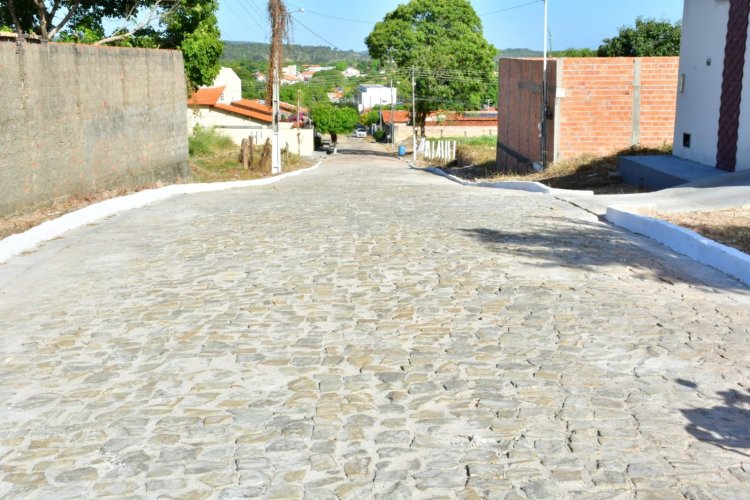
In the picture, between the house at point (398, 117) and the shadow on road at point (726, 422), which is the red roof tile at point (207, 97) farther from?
the shadow on road at point (726, 422)

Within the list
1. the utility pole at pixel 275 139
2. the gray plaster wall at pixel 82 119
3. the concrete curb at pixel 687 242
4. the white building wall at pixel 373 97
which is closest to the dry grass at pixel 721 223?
the concrete curb at pixel 687 242

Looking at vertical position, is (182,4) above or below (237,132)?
above

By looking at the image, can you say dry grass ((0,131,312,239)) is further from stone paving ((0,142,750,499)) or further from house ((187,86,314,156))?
house ((187,86,314,156))

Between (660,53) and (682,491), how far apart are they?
44378mm

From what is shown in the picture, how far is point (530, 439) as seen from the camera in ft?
16.5

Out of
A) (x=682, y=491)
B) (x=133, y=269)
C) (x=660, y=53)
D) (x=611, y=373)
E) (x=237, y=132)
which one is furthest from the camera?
(x=237, y=132)

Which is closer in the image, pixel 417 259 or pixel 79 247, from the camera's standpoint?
pixel 417 259

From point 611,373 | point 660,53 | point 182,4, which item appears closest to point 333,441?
point 611,373

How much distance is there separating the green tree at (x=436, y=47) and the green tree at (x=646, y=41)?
A: 17.2 m

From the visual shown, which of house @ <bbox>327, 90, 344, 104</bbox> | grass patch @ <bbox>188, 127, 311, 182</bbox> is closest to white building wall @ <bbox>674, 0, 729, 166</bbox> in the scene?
grass patch @ <bbox>188, 127, 311, 182</bbox>

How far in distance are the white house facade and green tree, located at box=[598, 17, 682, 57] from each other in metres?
25.3

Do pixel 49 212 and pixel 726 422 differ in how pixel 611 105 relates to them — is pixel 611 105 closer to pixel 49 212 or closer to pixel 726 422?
pixel 49 212

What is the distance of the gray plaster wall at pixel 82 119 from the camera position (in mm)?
12727

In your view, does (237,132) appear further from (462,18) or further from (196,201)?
(196,201)
